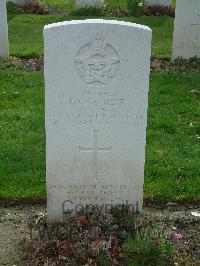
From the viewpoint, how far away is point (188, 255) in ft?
14.3

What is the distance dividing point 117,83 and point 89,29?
0.49m

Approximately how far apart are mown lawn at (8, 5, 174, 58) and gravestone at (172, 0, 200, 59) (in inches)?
19.3

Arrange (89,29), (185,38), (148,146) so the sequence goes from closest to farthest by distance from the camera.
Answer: (89,29) < (148,146) < (185,38)

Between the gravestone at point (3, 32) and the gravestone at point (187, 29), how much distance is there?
2.96 meters

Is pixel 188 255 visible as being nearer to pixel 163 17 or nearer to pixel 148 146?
pixel 148 146

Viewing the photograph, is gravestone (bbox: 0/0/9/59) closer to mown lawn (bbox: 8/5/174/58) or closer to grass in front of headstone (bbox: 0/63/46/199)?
mown lawn (bbox: 8/5/174/58)

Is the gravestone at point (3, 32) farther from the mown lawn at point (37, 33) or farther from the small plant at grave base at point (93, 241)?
the small plant at grave base at point (93, 241)

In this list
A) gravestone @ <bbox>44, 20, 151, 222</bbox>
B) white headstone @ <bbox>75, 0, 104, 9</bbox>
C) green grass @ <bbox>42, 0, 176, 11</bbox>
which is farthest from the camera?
green grass @ <bbox>42, 0, 176, 11</bbox>

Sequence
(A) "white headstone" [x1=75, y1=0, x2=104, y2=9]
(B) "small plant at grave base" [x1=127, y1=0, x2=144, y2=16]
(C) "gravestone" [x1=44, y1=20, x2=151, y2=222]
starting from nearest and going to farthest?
(C) "gravestone" [x1=44, y1=20, x2=151, y2=222] < (B) "small plant at grave base" [x1=127, y1=0, x2=144, y2=16] < (A) "white headstone" [x1=75, y1=0, x2=104, y2=9]

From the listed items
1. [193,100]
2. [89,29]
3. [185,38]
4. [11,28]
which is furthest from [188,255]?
[11,28]

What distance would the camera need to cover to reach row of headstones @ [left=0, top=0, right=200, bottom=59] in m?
9.28

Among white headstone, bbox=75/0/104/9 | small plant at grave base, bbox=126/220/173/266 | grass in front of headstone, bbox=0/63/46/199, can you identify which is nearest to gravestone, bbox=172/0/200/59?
grass in front of headstone, bbox=0/63/46/199

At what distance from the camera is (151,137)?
6531 millimetres

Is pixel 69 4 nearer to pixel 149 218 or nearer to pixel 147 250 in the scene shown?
pixel 149 218
